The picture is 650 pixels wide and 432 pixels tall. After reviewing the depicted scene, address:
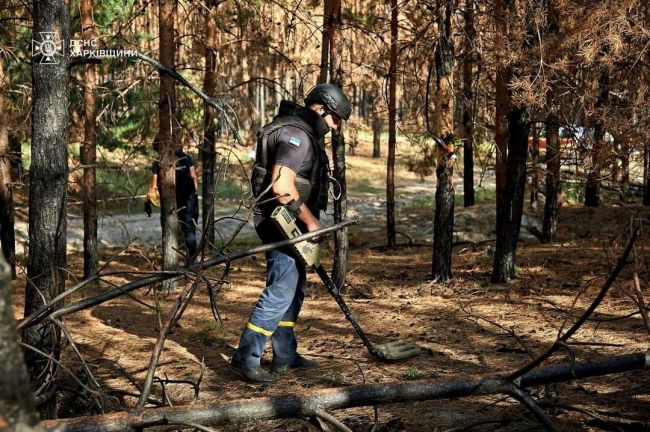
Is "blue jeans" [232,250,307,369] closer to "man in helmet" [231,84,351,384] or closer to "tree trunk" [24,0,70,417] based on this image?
"man in helmet" [231,84,351,384]

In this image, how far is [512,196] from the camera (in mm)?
9477

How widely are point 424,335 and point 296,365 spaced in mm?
1544

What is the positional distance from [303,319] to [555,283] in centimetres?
338

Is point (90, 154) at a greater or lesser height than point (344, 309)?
greater

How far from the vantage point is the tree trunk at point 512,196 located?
368 inches

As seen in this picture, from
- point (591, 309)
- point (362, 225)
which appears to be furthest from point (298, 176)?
point (362, 225)

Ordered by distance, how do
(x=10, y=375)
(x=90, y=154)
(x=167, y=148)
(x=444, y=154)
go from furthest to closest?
(x=90, y=154), (x=167, y=148), (x=444, y=154), (x=10, y=375)

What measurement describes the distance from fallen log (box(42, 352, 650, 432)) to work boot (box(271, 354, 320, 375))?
2.40 meters

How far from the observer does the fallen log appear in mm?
3230

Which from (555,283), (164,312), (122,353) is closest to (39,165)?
(122,353)

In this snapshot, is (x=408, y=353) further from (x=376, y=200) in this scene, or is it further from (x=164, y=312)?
(x=376, y=200)

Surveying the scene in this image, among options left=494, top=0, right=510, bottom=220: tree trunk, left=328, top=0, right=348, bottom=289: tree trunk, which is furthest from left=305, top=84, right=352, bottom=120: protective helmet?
left=328, top=0, right=348, bottom=289: tree trunk

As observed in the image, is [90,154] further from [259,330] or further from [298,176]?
[259,330]

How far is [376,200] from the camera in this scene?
88.9ft
